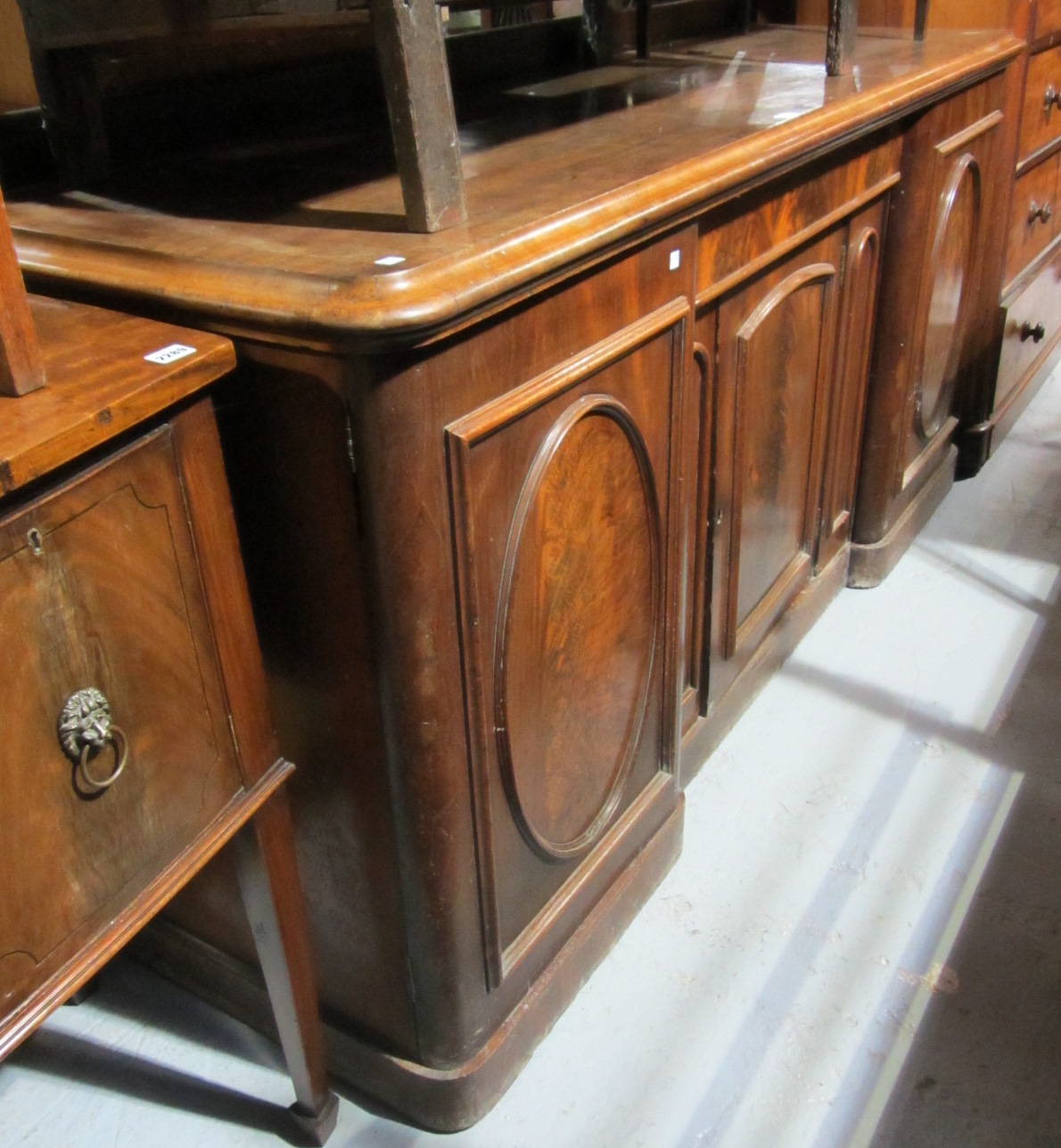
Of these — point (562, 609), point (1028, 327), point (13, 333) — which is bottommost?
point (1028, 327)

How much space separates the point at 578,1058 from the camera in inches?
51.8

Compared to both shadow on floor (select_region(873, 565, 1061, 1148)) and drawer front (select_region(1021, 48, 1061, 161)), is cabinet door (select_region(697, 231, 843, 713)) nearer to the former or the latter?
shadow on floor (select_region(873, 565, 1061, 1148))

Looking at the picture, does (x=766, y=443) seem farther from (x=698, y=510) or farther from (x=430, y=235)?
(x=430, y=235)

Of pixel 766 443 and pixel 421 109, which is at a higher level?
pixel 421 109

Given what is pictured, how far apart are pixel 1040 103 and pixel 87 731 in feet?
8.00

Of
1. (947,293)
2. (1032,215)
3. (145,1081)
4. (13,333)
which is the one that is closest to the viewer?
(13,333)

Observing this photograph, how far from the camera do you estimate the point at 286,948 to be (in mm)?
1077

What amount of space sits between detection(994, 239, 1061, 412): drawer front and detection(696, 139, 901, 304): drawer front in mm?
941

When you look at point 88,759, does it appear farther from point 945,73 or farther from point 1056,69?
point 1056,69

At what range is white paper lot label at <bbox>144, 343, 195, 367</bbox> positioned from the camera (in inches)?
30.7

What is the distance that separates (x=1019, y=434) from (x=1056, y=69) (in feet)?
2.87

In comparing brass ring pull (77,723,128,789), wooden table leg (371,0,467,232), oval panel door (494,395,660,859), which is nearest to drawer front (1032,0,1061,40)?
oval panel door (494,395,660,859)

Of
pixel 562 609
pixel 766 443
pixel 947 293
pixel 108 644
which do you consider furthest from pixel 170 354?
pixel 947 293

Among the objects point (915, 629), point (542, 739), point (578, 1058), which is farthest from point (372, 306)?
point (915, 629)
